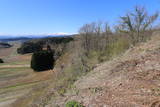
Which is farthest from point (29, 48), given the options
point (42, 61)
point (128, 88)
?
point (128, 88)

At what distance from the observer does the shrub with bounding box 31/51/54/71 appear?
22.5m

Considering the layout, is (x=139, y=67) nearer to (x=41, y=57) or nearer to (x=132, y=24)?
(x=132, y=24)

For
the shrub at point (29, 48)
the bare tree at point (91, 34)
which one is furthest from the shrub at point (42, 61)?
the shrub at point (29, 48)

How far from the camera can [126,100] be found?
12.4 feet

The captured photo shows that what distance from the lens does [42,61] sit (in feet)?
75.5

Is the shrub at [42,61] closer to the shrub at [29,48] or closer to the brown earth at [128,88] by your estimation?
the brown earth at [128,88]

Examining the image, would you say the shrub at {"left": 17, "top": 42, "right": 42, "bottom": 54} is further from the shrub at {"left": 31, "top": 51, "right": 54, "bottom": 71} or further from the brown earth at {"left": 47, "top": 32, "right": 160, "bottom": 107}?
the brown earth at {"left": 47, "top": 32, "right": 160, "bottom": 107}

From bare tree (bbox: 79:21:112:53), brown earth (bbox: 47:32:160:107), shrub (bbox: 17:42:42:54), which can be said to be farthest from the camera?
shrub (bbox: 17:42:42:54)

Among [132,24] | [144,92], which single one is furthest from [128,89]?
[132,24]

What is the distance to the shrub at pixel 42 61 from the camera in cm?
2255

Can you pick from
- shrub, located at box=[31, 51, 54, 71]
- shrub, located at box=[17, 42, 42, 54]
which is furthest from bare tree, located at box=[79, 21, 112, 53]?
shrub, located at box=[17, 42, 42, 54]

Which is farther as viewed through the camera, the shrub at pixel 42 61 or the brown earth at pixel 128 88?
the shrub at pixel 42 61

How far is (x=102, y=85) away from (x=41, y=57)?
18.9 m

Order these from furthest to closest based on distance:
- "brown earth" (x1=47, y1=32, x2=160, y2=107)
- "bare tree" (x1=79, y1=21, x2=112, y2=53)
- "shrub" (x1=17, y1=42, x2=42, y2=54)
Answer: "shrub" (x1=17, y1=42, x2=42, y2=54), "bare tree" (x1=79, y1=21, x2=112, y2=53), "brown earth" (x1=47, y1=32, x2=160, y2=107)
